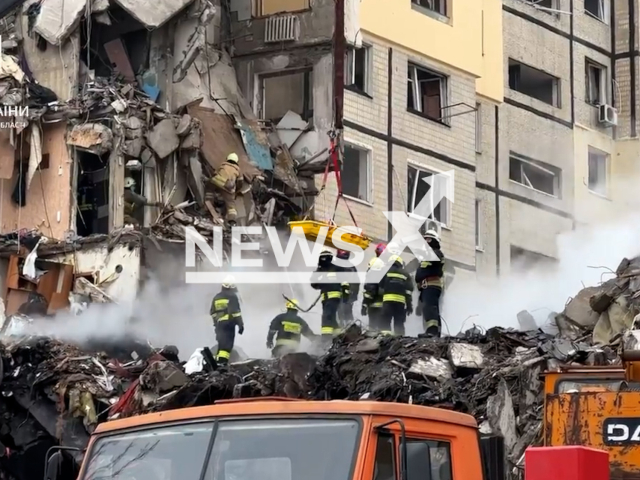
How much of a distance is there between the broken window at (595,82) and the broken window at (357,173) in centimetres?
927

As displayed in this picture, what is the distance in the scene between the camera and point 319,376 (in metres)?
17.4

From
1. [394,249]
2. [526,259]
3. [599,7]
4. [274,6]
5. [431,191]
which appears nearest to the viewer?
[394,249]

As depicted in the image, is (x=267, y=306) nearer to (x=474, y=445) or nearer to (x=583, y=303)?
(x=583, y=303)

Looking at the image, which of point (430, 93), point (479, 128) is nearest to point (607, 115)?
point (479, 128)

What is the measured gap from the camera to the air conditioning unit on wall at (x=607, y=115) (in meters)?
35.2

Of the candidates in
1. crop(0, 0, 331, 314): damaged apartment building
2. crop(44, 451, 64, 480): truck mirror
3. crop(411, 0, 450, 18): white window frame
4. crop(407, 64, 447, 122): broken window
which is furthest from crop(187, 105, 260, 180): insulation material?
crop(44, 451, 64, 480): truck mirror

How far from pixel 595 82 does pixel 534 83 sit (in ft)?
7.27

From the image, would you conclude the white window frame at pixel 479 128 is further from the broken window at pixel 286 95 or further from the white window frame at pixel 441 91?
the broken window at pixel 286 95

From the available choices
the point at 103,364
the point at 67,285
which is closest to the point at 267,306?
the point at 67,285

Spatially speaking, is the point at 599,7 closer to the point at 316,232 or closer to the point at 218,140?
the point at 218,140

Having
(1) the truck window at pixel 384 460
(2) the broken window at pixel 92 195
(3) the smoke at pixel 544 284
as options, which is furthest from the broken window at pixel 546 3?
(1) the truck window at pixel 384 460

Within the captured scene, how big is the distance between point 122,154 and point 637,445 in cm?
1493

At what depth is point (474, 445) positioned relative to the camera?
7676 mm

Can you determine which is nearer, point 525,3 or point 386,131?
point 386,131
